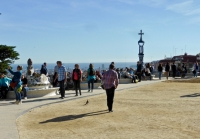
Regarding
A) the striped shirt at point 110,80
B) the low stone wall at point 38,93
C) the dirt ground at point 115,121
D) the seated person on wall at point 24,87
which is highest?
the striped shirt at point 110,80

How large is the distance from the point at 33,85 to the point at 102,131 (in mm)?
8876

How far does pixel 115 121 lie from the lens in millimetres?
9750

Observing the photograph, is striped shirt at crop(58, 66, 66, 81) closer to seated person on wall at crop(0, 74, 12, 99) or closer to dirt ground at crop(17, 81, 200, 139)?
dirt ground at crop(17, 81, 200, 139)

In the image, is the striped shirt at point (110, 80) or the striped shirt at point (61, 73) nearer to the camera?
the striped shirt at point (110, 80)

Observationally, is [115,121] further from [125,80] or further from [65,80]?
[125,80]

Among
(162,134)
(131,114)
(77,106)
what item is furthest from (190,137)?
(77,106)

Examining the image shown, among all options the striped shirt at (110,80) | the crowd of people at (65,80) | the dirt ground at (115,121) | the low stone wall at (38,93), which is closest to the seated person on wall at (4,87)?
the crowd of people at (65,80)

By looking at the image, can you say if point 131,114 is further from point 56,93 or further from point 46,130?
point 56,93

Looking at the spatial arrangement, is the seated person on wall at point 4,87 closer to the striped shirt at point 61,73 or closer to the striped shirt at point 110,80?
the striped shirt at point 61,73

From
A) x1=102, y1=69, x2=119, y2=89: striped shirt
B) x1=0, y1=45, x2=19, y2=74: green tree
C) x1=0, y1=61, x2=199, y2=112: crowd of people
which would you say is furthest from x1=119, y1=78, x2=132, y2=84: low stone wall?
x1=102, y1=69, x2=119, y2=89: striped shirt

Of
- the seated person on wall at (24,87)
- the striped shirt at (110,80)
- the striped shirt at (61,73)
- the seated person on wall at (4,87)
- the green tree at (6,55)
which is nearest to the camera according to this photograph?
the striped shirt at (110,80)

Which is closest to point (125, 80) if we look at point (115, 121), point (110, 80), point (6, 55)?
point (6, 55)

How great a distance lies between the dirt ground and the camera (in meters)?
8.14

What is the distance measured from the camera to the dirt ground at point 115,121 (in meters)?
8.14
